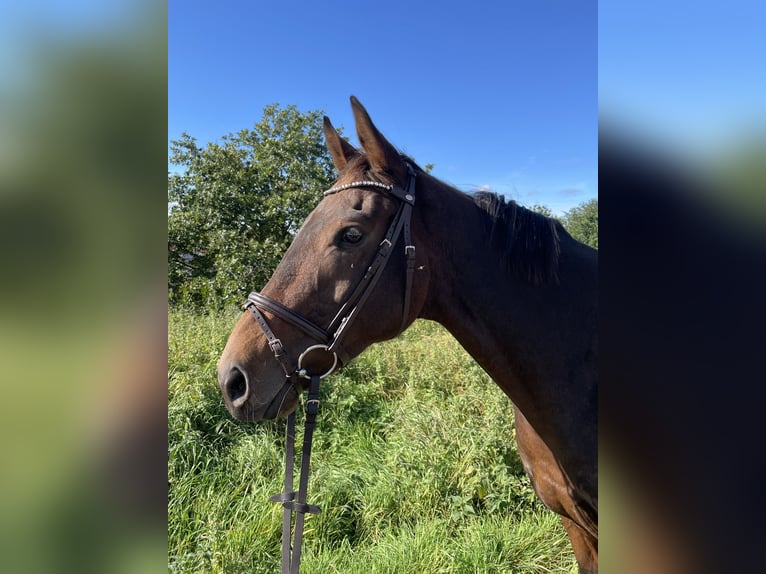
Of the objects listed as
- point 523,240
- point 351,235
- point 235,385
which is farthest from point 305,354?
point 523,240

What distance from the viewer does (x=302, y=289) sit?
1.67 meters

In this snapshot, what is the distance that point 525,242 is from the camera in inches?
70.2

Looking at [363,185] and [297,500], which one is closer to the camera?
[297,500]

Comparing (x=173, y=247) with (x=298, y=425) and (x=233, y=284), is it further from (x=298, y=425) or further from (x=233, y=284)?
(x=298, y=425)

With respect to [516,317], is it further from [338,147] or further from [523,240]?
[338,147]

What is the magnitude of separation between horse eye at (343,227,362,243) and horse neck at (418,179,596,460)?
1.08ft

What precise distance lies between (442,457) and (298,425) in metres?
1.72

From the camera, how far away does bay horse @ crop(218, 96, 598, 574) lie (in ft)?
5.48

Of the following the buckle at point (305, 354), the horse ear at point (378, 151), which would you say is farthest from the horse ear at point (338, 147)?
the buckle at point (305, 354)
